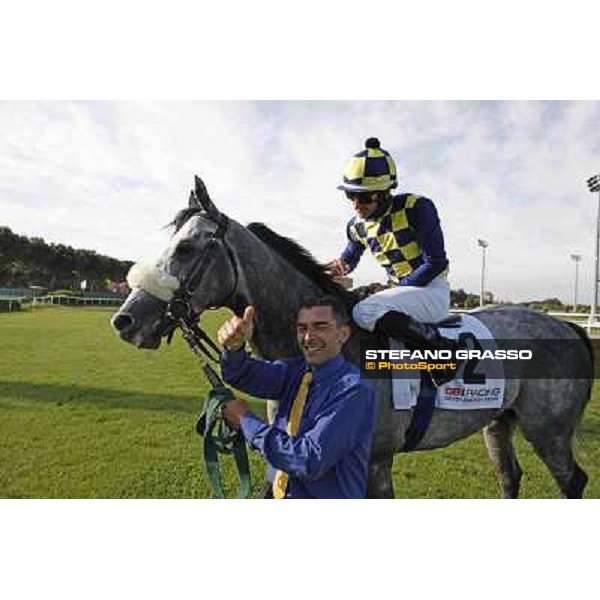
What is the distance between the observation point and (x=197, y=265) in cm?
198

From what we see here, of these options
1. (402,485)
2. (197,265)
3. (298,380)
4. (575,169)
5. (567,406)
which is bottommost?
(402,485)

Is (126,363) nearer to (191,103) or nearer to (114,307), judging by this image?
(114,307)

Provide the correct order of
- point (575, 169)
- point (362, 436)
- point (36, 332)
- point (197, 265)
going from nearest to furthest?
1. point (362, 436)
2. point (197, 265)
3. point (575, 169)
4. point (36, 332)

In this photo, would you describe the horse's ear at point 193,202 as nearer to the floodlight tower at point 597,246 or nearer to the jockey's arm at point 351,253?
the jockey's arm at point 351,253

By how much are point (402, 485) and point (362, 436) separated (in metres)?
1.68

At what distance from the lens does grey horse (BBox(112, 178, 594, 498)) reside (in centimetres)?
198

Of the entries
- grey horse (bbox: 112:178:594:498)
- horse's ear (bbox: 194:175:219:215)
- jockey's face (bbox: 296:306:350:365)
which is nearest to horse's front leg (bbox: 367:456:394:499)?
grey horse (bbox: 112:178:594:498)

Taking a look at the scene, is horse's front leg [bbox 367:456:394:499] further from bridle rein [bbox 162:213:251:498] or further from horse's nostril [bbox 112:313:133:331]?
horse's nostril [bbox 112:313:133:331]

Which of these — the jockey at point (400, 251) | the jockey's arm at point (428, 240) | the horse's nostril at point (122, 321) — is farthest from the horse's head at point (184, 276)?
the jockey's arm at point (428, 240)

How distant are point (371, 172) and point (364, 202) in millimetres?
127

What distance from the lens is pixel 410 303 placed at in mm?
2209

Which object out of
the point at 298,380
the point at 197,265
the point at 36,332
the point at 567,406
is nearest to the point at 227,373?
the point at 298,380

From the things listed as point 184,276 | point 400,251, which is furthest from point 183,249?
point 400,251

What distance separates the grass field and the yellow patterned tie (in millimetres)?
732
